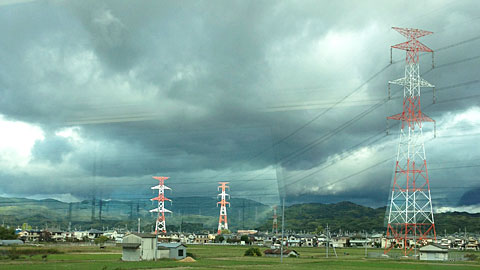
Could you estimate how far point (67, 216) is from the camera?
24.2 meters

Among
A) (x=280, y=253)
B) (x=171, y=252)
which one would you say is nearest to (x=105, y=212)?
(x=171, y=252)

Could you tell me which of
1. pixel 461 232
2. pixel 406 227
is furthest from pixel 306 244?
pixel 406 227

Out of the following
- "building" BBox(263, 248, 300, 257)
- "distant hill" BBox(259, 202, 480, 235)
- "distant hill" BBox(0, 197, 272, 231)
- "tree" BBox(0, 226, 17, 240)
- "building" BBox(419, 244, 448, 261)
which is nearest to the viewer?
"building" BBox(419, 244, 448, 261)

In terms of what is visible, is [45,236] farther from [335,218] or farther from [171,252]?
[335,218]

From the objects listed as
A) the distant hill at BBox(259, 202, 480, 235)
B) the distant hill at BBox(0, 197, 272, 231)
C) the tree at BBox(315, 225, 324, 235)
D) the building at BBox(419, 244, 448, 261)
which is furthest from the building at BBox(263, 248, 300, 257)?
the tree at BBox(315, 225, 324, 235)

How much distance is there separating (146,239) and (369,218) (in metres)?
28.9

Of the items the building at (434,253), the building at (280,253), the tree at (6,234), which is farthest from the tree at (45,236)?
the building at (434,253)

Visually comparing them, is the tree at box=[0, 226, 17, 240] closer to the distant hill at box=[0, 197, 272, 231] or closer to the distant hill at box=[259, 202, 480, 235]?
the distant hill at box=[0, 197, 272, 231]

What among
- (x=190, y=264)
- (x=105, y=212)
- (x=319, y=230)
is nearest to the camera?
(x=190, y=264)

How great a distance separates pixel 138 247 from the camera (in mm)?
16766

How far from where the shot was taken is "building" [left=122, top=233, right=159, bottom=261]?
54.9 feet

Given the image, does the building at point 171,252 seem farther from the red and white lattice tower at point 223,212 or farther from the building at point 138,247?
the red and white lattice tower at point 223,212

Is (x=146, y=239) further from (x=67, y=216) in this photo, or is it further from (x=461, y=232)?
(x=461, y=232)

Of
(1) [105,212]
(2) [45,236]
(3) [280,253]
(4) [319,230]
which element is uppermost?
(1) [105,212]
